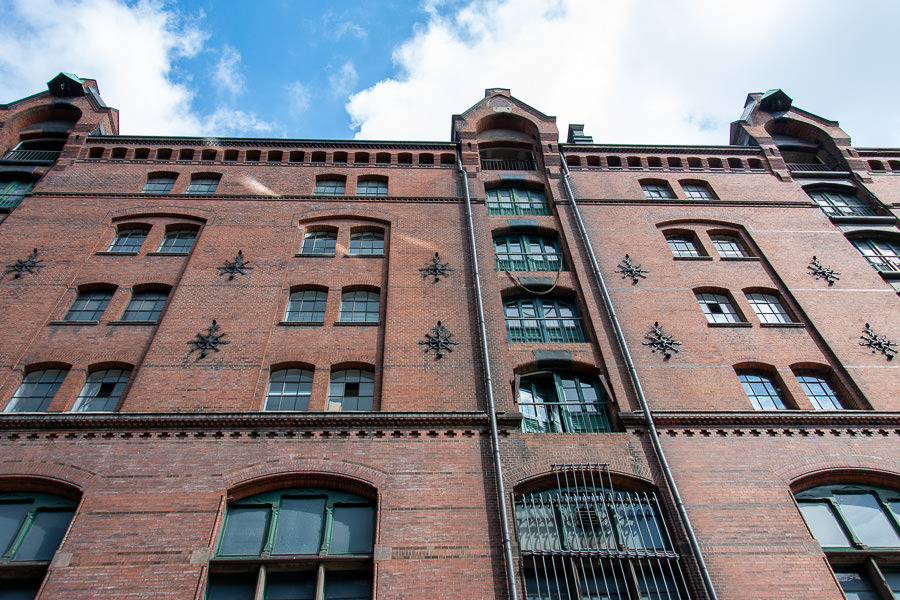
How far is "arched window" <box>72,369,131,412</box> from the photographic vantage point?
13023 mm

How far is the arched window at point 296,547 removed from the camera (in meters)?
9.99

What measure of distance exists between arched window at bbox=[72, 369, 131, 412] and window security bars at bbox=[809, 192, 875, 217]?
73.8 ft

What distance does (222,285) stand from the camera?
51.9 ft

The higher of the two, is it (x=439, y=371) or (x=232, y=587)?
(x=439, y=371)

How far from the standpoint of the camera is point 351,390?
44.8ft

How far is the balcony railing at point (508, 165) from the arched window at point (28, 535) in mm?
16910

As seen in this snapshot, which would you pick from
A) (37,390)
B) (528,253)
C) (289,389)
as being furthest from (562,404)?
(37,390)

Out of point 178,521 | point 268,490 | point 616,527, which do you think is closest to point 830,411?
point 616,527

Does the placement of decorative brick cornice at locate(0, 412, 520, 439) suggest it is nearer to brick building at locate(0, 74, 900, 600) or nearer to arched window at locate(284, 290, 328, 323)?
brick building at locate(0, 74, 900, 600)

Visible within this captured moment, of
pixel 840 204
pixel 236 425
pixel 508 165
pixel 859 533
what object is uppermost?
pixel 508 165

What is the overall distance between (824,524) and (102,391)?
49.2 feet

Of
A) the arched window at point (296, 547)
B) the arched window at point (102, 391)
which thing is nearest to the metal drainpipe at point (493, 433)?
the arched window at point (296, 547)

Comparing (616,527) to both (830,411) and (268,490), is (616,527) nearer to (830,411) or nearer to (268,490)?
(830,411)

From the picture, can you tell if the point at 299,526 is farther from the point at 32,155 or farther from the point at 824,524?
the point at 32,155
